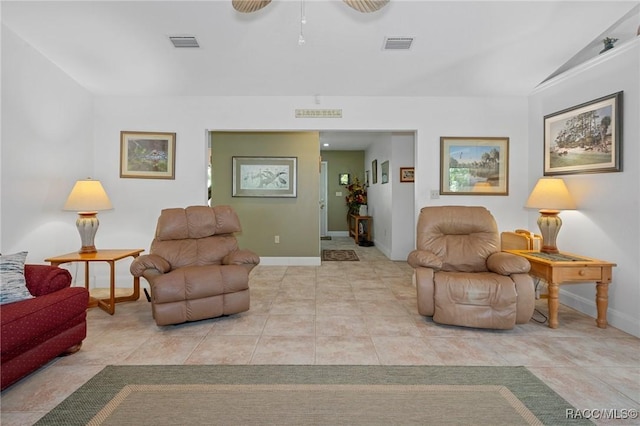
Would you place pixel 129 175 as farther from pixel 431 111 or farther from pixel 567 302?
pixel 567 302

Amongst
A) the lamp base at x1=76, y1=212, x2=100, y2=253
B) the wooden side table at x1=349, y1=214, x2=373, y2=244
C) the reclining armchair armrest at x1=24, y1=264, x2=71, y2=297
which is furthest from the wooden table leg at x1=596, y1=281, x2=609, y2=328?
the wooden side table at x1=349, y1=214, x2=373, y2=244

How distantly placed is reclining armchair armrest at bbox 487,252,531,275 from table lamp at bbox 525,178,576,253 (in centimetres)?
77

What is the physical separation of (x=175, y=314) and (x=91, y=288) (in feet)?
6.99

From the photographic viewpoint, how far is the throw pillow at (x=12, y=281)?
6.81 ft

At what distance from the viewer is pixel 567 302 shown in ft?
11.6

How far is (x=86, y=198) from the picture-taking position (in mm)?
3352

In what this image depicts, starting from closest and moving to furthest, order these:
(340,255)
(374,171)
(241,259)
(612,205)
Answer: (612,205), (241,259), (340,255), (374,171)

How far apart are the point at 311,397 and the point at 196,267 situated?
5.59ft

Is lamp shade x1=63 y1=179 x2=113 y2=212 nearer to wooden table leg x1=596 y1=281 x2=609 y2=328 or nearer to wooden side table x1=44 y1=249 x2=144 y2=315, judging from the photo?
wooden side table x1=44 y1=249 x2=144 y2=315

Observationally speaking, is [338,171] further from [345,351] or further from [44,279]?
[44,279]

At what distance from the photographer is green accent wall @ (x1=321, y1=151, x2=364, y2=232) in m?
9.65

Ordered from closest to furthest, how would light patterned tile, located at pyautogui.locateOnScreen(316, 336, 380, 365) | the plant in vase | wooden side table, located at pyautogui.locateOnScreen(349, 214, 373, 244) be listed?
1. light patterned tile, located at pyautogui.locateOnScreen(316, 336, 380, 365)
2. wooden side table, located at pyautogui.locateOnScreen(349, 214, 373, 244)
3. the plant in vase

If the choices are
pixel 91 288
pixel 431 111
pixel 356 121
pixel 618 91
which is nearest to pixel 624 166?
pixel 618 91

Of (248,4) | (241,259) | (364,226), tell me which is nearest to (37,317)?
(241,259)
